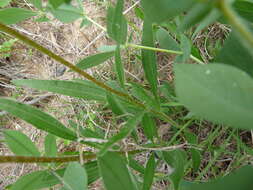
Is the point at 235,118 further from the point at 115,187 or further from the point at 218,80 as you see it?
the point at 115,187

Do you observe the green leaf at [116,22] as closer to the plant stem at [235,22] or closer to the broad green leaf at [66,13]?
the broad green leaf at [66,13]

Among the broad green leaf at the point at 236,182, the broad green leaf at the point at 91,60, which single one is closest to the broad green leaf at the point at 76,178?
the broad green leaf at the point at 236,182

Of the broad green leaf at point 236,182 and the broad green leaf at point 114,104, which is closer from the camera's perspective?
the broad green leaf at point 236,182

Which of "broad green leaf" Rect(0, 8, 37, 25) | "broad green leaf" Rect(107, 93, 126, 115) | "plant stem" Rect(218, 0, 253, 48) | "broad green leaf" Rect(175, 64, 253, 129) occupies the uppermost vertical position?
"broad green leaf" Rect(0, 8, 37, 25)

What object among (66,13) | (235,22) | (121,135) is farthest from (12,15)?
(235,22)

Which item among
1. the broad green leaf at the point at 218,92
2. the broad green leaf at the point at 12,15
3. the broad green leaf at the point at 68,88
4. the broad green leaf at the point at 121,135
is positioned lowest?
the broad green leaf at the point at 121,135

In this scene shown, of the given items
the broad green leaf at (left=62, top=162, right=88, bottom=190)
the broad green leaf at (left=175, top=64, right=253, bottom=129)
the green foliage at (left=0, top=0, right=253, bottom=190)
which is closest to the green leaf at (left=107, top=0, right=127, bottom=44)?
the green foliage at (left=0, top=0, right=253, bottom=190)

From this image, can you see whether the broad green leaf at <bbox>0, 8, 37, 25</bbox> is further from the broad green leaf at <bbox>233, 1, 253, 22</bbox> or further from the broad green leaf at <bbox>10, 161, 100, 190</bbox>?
the broad green leaf at <bbox>233, 1, 253, 22</bbox>
